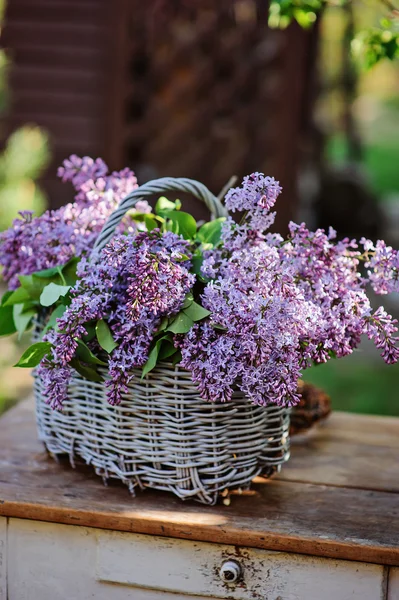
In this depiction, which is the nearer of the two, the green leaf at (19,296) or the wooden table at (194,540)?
the wooden table at (194,540)

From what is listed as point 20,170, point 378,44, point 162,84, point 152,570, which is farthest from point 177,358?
point 162,84

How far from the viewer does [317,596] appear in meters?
1.14

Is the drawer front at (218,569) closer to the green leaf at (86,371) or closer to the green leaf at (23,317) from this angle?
the green leaf at (86,371)

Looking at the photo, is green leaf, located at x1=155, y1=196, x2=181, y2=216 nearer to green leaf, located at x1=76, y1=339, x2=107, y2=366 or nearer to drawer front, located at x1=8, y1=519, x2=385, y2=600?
green leaf, located at x1=76, y1=339, x2=107, y2=366

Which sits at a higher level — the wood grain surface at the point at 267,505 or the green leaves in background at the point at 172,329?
the green leaves in background at the point at 172,329

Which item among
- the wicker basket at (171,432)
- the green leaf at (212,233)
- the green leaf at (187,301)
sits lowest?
the wicker basket at (171,432)

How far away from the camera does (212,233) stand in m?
1.33

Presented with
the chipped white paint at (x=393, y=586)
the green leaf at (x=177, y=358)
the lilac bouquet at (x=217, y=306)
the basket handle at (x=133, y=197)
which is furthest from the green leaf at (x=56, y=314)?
the chipped white paint at (x=393, y=586)

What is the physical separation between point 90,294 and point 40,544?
41 cm

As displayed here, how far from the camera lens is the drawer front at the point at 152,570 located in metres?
1.13

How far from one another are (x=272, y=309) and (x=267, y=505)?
0.35m

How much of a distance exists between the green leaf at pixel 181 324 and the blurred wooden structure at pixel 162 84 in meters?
3.16

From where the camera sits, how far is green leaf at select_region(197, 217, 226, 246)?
1.33 meters

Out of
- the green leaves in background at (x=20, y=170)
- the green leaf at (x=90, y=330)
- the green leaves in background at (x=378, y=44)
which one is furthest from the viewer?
the green leaves in background at (x=20, y=170)
